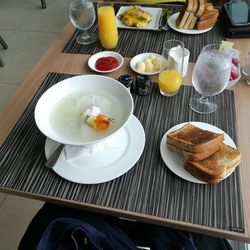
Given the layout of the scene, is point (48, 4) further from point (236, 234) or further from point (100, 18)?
point (236, 234)

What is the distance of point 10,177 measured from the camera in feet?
2.40

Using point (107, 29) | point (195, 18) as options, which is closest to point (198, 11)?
point (195, 18)

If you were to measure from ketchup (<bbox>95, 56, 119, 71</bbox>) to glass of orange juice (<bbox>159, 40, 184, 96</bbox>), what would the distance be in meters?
0.21

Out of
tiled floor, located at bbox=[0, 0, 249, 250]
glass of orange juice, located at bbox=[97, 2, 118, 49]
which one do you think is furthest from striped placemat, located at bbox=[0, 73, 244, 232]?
tiled floor, located at bbox=[0, 0, 249, 250]

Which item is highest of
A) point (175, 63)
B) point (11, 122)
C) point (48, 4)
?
point (175, 63)

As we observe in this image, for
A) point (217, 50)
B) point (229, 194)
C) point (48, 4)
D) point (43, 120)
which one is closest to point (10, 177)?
point (43, 120)

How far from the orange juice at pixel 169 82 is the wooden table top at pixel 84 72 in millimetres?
A: 90

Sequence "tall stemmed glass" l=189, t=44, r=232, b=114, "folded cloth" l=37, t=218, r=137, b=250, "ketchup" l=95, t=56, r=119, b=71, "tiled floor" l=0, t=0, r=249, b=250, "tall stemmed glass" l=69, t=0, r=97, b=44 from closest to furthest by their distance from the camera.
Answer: "folded cloth" l=37, t=218, r=137, b=250, "tall stemmed glass" l=189, t=44, r=232, b=114, "ketchup" l=95, t=56, r=119, b=71, "tall stemmed glass" l=69, t=0, r=97, b=44, "tiled floor" l=0, t=0, r=249, b=250

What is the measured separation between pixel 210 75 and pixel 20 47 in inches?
87.9

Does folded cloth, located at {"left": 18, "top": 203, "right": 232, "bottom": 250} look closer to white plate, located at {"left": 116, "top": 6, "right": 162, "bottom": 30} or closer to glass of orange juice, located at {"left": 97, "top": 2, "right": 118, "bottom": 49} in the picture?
glass of orange juice, located at {"left": 97, "top": 2, "right": 118, "bottom": 49}

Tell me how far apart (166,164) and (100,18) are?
728 millimetres

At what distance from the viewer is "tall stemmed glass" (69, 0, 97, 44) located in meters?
1.18

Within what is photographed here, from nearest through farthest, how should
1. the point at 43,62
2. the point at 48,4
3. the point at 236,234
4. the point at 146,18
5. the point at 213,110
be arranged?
the point at 236,234 → the point at 213,110 → the point at 43,62 → the point at 146,18 → the point at 48,4

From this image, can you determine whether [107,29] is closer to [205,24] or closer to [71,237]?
[205,24]
